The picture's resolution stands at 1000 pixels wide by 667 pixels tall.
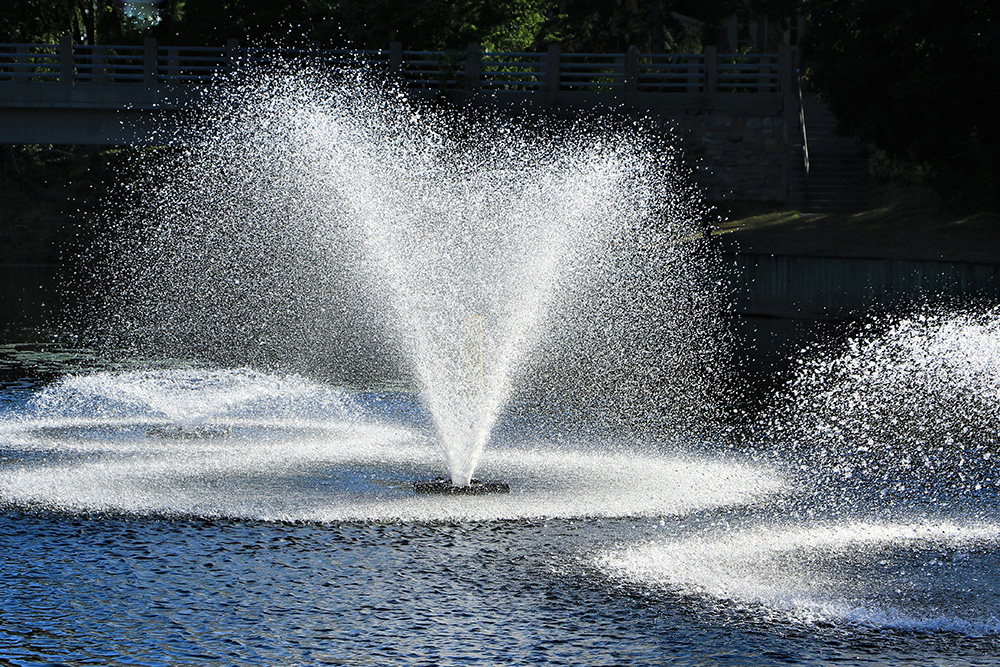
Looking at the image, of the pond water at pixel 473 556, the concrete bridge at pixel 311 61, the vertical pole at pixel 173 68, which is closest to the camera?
the pond water at pixel 473 556

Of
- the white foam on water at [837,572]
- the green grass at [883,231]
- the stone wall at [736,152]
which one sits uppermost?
the stone wall at [736,152]

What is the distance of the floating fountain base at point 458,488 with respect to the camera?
13.1 metres

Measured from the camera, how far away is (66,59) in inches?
1715

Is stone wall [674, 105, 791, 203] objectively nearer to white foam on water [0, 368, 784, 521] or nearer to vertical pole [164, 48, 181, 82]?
vertical pole [164, 48, 181, 82]

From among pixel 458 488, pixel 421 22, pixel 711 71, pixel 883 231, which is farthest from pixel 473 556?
pixel 421 22

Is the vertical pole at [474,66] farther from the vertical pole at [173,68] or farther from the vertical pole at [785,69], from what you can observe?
the vertical pole at [785,69]

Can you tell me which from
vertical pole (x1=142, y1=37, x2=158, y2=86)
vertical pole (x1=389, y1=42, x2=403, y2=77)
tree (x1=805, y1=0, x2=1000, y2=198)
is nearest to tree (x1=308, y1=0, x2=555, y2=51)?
vertical pole (x1=389, y1=42, x2=403, y2=77)

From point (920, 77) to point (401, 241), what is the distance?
44.3 ft

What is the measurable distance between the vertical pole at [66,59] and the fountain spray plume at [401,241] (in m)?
3.61

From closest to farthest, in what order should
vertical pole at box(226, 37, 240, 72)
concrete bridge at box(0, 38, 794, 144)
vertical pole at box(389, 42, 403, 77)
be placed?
concrete bridge at box(0, 38, 794, 144), vertical pole at box(226, 37, 240, 72), vertical pole at box(389, 42, 403, 77)

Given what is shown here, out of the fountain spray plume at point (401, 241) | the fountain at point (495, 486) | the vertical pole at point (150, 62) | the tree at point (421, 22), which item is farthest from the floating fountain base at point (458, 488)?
the tree at point (421, 22)

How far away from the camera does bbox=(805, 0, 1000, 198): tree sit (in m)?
32.1

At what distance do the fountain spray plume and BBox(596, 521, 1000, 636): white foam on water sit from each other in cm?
1097

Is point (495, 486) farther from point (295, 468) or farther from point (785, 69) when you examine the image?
point (785, 69)
